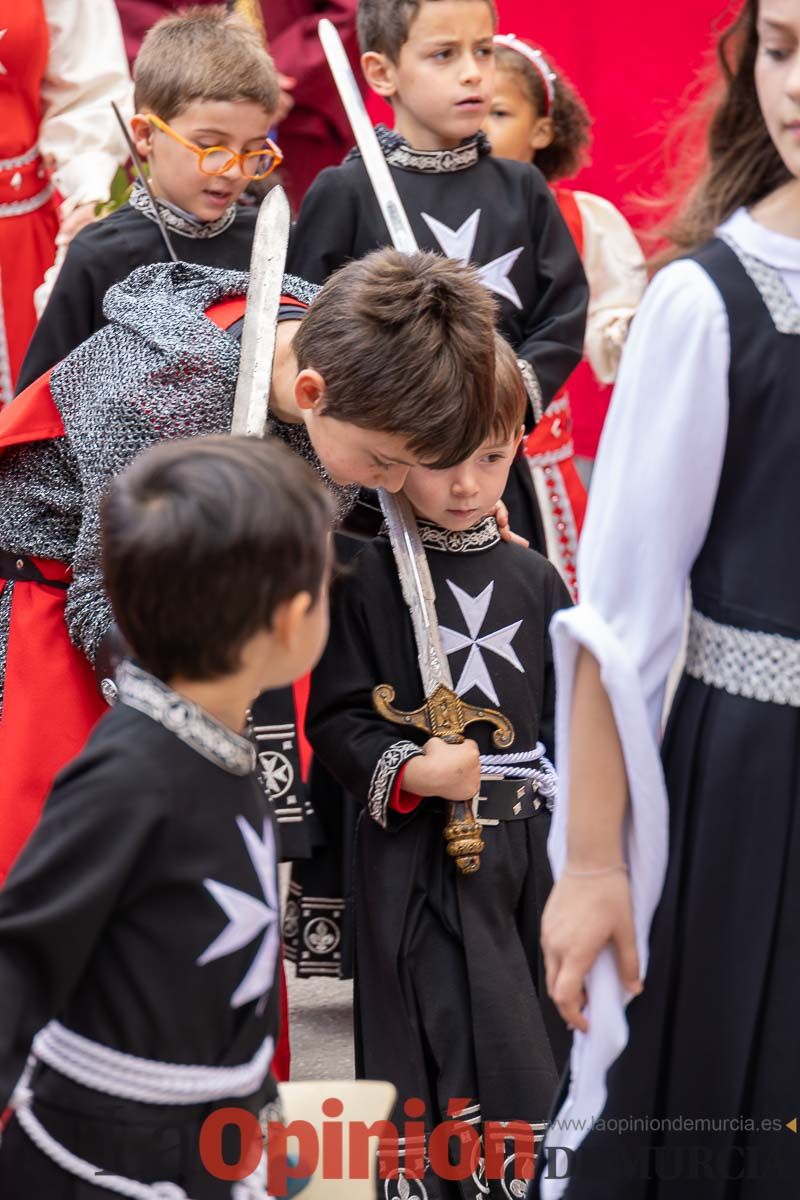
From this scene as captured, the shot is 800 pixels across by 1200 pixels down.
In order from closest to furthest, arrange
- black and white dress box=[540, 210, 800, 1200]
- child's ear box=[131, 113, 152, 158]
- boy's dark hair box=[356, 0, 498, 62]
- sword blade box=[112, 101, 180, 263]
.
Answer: black and white dress box=[540, 210, 800, 1200]
sword blade box=[112, 101, 180, 263]
child's ear box=[131, 113, 152, 158]
boy's dark hair box=[356, 0, 498, 62]

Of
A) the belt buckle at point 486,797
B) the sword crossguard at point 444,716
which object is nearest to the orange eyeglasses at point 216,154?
the sword crossguard at point 444,716

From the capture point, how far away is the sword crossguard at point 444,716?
8.23ft

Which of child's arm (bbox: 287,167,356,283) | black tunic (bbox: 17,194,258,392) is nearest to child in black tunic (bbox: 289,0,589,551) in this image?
child's arm (bbox: 287,167,356,283)

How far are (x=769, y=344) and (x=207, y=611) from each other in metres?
0.56

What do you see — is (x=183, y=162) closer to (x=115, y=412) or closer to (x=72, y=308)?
(x=72, y=308)

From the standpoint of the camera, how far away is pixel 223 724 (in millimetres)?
1708

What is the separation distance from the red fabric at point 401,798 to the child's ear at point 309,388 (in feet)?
1.65

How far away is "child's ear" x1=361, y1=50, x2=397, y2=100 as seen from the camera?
3.66 meters

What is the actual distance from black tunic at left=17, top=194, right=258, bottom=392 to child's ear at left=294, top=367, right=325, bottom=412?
799 millimetres

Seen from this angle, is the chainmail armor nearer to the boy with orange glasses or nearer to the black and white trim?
the boy with orange glasses

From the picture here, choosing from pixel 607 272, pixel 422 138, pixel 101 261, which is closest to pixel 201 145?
pixel 101 261

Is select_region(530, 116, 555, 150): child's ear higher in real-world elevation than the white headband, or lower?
lower

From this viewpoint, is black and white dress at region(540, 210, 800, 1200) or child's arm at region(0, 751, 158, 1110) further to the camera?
black and white dress at region(540, 210, 800, 1200)

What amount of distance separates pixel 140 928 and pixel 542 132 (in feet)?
10.1
